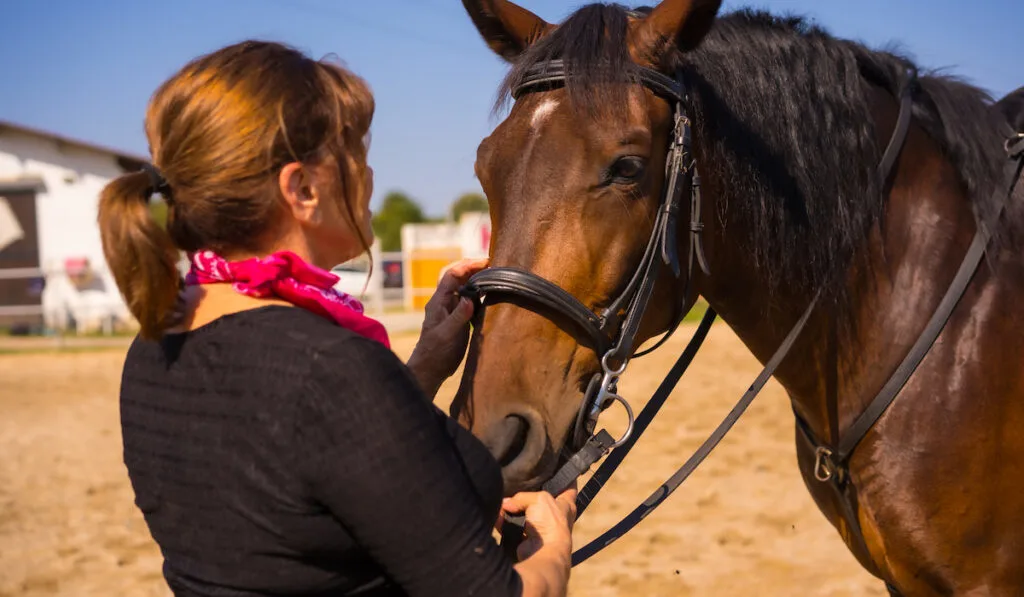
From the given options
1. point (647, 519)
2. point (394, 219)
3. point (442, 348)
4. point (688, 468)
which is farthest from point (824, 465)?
point (394, 219)

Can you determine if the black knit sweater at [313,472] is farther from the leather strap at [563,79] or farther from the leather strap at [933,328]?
the leather strap at [933,328]

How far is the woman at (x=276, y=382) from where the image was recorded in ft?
3.66

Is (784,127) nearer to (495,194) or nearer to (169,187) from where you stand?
(495,194)

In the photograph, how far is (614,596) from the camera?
4352mm

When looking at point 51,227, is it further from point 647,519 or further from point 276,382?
point 276,382

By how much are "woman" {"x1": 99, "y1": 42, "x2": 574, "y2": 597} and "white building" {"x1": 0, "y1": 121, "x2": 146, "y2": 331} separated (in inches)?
778

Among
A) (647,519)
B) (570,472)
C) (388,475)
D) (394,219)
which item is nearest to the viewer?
(388,475)

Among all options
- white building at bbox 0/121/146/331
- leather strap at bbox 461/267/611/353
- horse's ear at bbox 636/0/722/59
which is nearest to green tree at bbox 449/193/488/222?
white building at bbox 0/121/146/331

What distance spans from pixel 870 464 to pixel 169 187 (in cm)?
191

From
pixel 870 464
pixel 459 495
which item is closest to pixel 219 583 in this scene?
pixel 459 495

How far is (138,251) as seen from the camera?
47.4 inches

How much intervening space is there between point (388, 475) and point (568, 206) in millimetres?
983

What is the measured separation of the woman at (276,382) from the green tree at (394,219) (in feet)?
170

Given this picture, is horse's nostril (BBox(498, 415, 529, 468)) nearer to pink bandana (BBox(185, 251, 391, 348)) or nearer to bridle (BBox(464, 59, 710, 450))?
bridle (BBox(464, 59, 710, 450))
